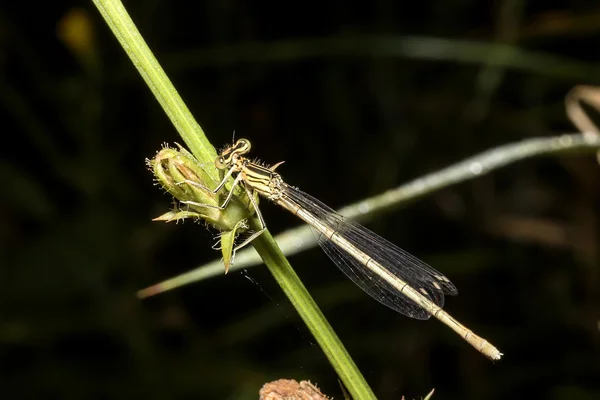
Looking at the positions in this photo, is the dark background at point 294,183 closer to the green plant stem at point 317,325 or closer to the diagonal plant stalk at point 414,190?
the diagonal plant stalk at point 414,190

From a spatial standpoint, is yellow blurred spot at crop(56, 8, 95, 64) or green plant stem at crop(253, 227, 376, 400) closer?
green plant stem at crop(253, 227, 376, 400)

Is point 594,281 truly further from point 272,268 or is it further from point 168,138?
point 272,268

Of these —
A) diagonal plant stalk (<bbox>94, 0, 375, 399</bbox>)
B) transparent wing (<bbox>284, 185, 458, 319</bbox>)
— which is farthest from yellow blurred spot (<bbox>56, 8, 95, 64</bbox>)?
diagonal plant stalk (<bbox>94, 0, 375, 399</bbox>)

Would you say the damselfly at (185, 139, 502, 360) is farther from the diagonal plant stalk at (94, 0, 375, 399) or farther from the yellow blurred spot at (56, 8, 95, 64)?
the yellow blurred spot at (56, 8, 95, 64)

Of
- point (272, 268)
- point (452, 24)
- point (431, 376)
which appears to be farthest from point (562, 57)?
point (272, 268)

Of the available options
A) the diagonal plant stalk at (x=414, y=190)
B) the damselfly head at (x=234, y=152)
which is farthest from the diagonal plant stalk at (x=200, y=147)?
the damselfly head at (x=234, y=152)

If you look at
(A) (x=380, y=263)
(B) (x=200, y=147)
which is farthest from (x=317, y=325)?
(A) (x=380, y=263)

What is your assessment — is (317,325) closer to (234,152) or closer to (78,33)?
(234,152)
